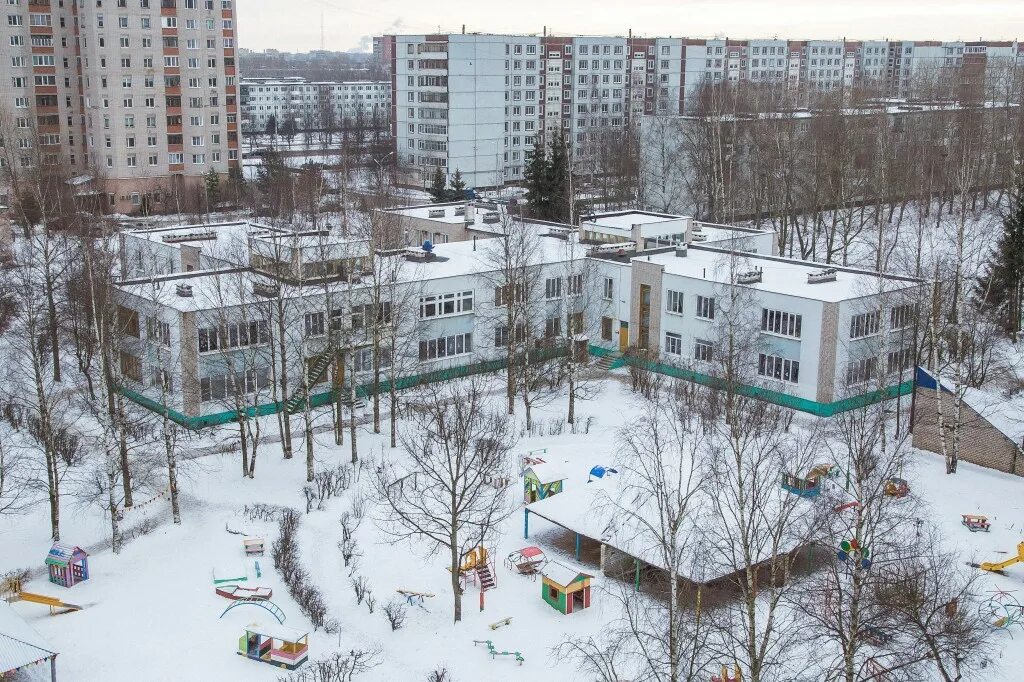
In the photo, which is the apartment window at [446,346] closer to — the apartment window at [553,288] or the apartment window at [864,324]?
the apartment window at [553,288]

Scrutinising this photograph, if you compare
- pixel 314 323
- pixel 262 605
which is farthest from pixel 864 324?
pixel 262 605

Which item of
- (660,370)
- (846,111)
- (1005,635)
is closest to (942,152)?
(846,111)

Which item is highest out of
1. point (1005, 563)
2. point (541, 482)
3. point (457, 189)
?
point (457, 189)

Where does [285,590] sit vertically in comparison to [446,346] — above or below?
below

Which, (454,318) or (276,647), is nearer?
(276,647)

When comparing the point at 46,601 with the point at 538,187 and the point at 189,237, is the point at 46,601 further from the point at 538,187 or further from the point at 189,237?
the point at 538,187

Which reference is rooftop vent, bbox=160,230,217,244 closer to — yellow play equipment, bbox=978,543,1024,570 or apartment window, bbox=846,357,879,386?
apartment window, bbox=846,357,879,386
